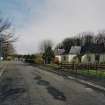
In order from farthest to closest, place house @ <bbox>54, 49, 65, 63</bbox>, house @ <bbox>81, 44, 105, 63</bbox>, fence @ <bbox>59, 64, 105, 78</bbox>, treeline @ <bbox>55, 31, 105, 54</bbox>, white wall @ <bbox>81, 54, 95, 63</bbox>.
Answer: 1. treeline @ <bbox>55, 31, 105, 54</bbox>
2. house @ <bbox>54, 49, 65, 63</bbox>
3. white wall @ <bbox>81, 54, 95, 63</bbox>
4. house @ <bbox>81, 44, 105, 63</bbox>
5. fence @ <bbox>59, 64, 105, 78</bbox>

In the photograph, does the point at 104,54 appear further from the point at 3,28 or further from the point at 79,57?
the point at 3,28

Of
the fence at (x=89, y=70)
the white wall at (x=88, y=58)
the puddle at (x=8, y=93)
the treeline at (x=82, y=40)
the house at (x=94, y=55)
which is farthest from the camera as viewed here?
the treeline at (x=82, y=40)

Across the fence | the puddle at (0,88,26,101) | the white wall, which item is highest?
the white wall

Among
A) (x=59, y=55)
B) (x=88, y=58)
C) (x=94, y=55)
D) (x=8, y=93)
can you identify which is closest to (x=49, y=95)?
(x=8, y=93)

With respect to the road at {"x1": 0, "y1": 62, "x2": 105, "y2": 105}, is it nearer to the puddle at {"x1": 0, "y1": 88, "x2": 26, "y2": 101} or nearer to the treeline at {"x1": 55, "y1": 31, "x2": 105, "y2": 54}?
the puddle at {"x1": 0, "y1": 88, "x2": 26, "y2": 101}

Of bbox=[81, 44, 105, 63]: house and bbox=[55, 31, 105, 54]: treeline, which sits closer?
bbox=[81, 44, 105, 63]: house

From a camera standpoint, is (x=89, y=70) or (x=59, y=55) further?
(x=59, y=55)

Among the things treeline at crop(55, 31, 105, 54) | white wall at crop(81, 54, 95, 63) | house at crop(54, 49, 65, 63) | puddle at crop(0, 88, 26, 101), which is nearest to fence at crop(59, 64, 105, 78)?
puddle at crop(0, 88, 26, 101)

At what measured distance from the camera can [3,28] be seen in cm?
4031

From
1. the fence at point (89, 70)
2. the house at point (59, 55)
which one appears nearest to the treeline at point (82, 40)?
the house at point (59, 55)

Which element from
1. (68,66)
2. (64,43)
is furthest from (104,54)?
(64,43)

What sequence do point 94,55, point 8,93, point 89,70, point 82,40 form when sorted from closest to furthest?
point 8,93, point 89,70, point 94,55, point 82,40

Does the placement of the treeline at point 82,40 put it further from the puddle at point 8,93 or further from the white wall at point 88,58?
the puddle at point 8,93

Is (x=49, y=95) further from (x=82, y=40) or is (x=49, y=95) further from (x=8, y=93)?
(x=82, y=40)
